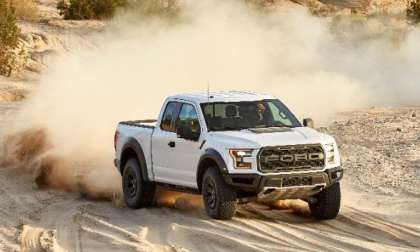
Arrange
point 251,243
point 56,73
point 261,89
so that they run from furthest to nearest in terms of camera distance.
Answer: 1. point 261,89
2. point 56,73
3. point 251,243

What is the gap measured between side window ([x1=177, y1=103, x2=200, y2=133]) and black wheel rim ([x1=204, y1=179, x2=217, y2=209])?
862 millimetres

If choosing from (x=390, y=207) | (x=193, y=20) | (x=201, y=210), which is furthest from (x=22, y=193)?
(x=193, y=20)

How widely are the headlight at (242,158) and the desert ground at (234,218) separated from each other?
2.35ft

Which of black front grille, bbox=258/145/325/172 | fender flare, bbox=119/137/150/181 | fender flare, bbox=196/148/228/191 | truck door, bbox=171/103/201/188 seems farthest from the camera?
fender flare, bbox=119/137/150/181

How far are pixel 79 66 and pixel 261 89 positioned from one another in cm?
541

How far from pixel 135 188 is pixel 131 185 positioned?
0.69 feet

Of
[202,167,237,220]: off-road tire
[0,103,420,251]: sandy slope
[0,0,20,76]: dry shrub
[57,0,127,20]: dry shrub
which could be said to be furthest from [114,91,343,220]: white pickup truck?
[57,0,127,20]: dry shrub

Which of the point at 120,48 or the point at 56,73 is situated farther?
the point at 120,48

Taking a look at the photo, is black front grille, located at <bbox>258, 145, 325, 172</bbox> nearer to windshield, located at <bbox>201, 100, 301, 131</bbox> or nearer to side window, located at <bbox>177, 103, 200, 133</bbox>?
windshield, located at <bbox>201, 100, 301, 131</bbox>

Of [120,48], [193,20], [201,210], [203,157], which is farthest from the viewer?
[193,20]

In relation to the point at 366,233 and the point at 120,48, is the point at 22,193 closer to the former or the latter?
the point at 366,233

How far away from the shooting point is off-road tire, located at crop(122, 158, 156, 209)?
50.7 feet

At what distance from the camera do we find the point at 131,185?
52.1 ft

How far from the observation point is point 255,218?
1398 cm
